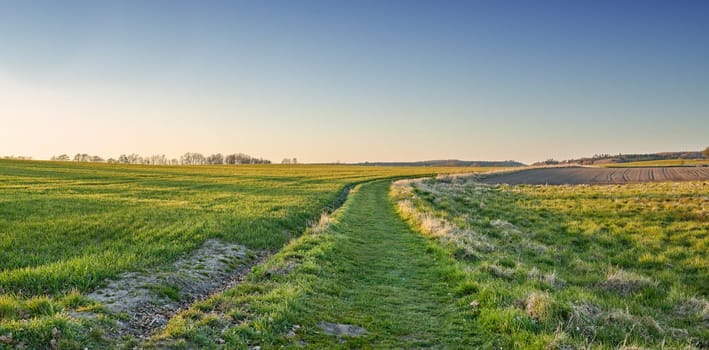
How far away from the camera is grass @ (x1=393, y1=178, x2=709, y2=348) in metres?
7.48

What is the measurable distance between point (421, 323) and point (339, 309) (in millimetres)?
1846

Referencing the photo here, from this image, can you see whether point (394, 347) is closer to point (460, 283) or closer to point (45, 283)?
point (460, 283)

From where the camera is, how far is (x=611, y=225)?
21781 millimetres

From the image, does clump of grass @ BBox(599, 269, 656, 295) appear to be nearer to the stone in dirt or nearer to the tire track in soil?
the stone in dirt

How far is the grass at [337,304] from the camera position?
7180 millimetres

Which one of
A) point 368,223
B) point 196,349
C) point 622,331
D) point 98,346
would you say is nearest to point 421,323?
point 622,331

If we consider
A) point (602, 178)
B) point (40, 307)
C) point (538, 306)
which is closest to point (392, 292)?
point (538, 306)

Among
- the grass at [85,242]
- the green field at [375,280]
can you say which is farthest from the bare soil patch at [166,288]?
the grass at [85,242]

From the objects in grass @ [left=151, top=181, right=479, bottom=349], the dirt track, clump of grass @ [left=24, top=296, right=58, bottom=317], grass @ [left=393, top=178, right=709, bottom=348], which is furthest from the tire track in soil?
the dirt track

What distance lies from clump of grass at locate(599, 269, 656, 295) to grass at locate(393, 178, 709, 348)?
2 centimetres

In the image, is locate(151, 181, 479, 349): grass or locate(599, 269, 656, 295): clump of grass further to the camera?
locate(599, 269, 656, 295): clump of grass

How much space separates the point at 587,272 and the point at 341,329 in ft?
31.5

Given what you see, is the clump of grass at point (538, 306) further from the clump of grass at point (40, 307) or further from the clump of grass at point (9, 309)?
the clump of grass at point (9, 309)

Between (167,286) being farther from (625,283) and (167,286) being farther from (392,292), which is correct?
(625,283)
